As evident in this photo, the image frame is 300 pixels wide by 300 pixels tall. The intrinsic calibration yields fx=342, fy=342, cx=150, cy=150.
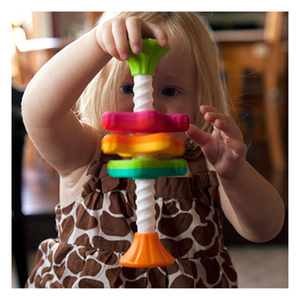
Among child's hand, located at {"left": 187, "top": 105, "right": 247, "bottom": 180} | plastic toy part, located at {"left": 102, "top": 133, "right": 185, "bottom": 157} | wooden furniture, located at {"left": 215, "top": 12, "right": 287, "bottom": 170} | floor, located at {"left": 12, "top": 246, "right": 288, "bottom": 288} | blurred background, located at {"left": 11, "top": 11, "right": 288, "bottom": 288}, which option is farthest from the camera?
wooden furniture, located at {"left": 215, "top": 12, "right": 287, "bottom": 170}

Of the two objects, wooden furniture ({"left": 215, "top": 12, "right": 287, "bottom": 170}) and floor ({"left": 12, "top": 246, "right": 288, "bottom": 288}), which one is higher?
wooden furniture ({"left": 215, "top": 12, "right": 287, "bottom": 170})

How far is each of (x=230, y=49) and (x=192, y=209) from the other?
132 cm

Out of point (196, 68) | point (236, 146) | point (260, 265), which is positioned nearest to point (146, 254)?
point (236, 146)

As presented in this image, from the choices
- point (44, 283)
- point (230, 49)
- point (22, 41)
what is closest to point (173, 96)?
point (44, 283)

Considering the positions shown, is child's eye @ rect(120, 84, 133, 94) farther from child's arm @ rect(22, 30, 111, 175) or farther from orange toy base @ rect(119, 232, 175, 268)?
orange toy base @ rect(119, 232, 175, 268)

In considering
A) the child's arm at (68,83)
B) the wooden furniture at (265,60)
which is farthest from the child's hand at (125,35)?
the wooden furniture at (265,60)

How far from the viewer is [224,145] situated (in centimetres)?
39

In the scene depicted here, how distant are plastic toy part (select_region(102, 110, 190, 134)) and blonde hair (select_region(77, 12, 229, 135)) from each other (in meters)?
0.21

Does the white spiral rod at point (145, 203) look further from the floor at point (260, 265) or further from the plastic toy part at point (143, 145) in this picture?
the floor at point (260, 265)

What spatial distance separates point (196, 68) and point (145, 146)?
268 mm

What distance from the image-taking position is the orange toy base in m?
0.29

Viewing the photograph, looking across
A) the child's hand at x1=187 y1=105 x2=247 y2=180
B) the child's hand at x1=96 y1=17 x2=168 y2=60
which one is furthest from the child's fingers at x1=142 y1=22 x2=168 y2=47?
the child's hand at x1=187 y1=105 x2=247 y2=180

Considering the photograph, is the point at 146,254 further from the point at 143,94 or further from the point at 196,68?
the point at 196,68

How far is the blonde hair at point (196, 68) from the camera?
0.47 meters
